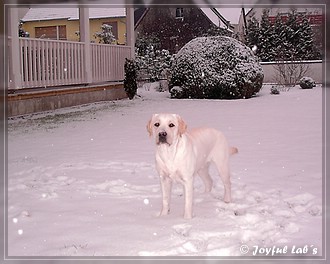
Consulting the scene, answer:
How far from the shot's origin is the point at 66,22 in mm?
36656

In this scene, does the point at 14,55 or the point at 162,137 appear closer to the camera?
the point at 162,137

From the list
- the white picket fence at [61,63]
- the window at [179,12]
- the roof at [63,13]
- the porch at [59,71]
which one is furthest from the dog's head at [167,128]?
the window at [179,12]

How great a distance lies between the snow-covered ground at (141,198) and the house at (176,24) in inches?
962

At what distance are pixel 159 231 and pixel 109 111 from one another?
9.35 meters


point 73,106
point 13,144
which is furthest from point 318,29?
point 13,144

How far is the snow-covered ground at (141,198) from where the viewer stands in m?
3.61

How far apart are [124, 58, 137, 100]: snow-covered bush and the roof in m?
19.4

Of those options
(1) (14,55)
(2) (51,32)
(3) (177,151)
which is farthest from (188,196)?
(2) (51,32)

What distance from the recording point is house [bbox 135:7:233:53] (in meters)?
33.5

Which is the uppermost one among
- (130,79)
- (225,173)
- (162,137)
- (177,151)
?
(130,79)

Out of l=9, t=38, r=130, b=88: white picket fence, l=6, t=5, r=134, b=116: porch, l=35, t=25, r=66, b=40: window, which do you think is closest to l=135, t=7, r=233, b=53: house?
l=35, t=25, r=66, b=40: window

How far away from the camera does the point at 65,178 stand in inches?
224

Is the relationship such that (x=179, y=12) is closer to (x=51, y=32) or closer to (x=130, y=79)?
(x=51, y=32)

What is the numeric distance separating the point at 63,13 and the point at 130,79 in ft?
72.3
